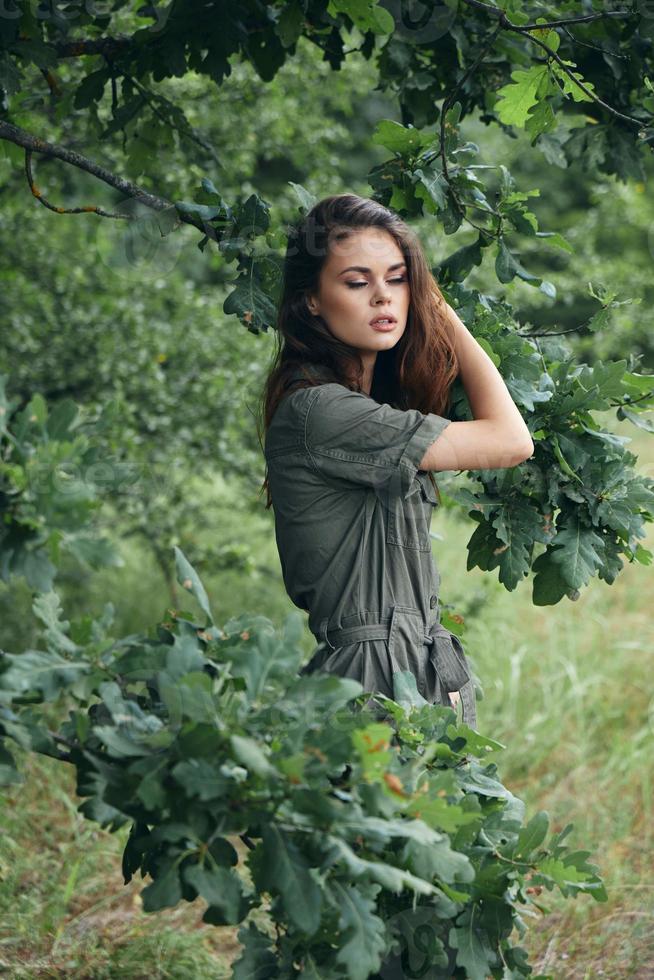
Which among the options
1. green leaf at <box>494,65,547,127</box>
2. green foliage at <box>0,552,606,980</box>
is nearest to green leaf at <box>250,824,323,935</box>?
green foliage at <box>0,552,606,980</box>

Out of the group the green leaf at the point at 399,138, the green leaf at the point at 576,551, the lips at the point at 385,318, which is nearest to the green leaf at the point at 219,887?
the green leaf at the point at 576,551

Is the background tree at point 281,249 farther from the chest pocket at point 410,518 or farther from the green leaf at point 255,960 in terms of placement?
the green leaf at point 255,960

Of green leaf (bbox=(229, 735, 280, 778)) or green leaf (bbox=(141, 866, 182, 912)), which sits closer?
green leaf (bbox=(229, 735, 280, 778))

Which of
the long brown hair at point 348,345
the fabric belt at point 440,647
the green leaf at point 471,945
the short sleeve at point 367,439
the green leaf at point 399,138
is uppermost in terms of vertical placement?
the green leaf at point 399,138

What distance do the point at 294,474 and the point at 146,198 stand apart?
0.85 metres

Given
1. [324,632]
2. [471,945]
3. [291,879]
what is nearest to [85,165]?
[324,632]

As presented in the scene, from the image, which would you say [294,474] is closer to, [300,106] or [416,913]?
[416,913]

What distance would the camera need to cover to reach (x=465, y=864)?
1634 mm

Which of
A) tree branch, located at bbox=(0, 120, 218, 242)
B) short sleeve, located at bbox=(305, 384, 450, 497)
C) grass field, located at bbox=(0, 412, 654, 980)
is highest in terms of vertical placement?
tree branch, located at bbox=(0, 120, 218, 242)

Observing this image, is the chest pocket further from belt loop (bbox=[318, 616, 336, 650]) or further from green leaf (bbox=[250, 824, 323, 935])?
green leaf (bbox=[250, 824, 323, 935])

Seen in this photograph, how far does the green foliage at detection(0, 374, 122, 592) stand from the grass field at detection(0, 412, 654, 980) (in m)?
0.46

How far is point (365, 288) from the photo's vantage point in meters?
2.29

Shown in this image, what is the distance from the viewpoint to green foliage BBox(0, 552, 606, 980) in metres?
1.49

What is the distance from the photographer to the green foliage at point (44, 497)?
1477 mm
